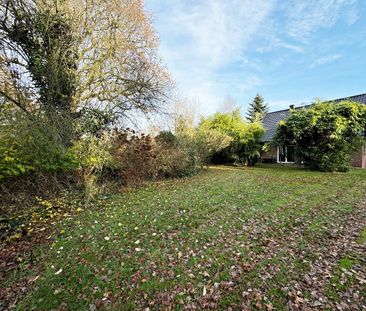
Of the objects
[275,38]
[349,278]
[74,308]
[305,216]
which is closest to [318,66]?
[275,38]

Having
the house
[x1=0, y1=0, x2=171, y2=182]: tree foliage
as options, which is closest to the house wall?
the house

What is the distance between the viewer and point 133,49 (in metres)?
10.2

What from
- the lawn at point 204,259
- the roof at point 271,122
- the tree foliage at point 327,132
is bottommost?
the lawn at point 204,259

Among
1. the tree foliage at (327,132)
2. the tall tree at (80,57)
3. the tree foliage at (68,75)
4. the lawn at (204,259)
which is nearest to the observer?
the lawn at (204,259)

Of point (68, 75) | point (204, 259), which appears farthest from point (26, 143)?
point (204, 259)

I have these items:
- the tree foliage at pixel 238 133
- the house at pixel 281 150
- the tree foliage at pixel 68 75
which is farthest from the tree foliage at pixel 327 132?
the tree foliage at pixel 68 75

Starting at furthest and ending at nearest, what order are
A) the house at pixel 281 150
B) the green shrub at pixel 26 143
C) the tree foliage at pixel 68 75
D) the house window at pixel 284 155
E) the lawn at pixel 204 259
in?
the house window at pixel 284 155 → the house at pixel 281 150 → the tree foliage at pixel 68 75 → the green shrub at pixel 26 143 → the lawn at pixel 204 259

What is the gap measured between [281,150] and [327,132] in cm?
577

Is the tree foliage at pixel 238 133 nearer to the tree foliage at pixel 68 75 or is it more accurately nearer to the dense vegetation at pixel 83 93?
the dense vegetation at pixel 83 93

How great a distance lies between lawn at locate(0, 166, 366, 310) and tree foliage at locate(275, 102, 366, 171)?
→ 796 centimetres

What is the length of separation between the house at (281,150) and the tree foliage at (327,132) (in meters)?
1.24

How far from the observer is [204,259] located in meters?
3.41

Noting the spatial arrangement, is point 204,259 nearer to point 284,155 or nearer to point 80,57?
point 80,57

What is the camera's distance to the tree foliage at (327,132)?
481 inches
